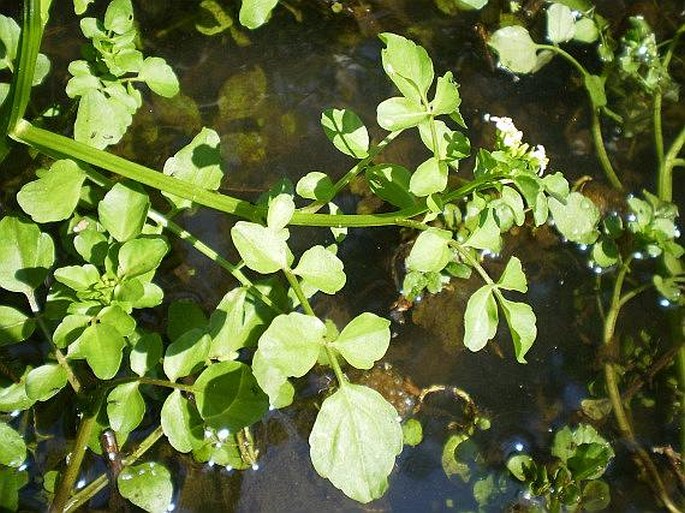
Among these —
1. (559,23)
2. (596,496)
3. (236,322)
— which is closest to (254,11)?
(236,322)

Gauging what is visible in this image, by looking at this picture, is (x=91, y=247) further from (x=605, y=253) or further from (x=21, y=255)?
(x=605, y=253)

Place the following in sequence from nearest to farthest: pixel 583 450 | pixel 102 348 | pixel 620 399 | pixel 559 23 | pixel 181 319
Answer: pixel 102 348 → pixel 181 319 → pixel 583 450 → pixel 620 399 → pixel 559 23

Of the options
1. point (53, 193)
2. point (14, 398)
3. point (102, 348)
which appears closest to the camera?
point (102, 348)

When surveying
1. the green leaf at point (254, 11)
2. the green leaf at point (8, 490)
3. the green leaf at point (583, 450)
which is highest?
the green leaf at point (254, 11)

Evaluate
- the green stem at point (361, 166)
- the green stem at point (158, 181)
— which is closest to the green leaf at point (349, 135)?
the green stem at point (361, 166)

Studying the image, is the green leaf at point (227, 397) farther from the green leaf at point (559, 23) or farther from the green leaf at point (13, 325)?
the green leaf at point (559, 23)

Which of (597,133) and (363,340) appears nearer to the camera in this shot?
(363,340)

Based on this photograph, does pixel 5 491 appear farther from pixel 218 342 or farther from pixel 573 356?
pixel 573 356
